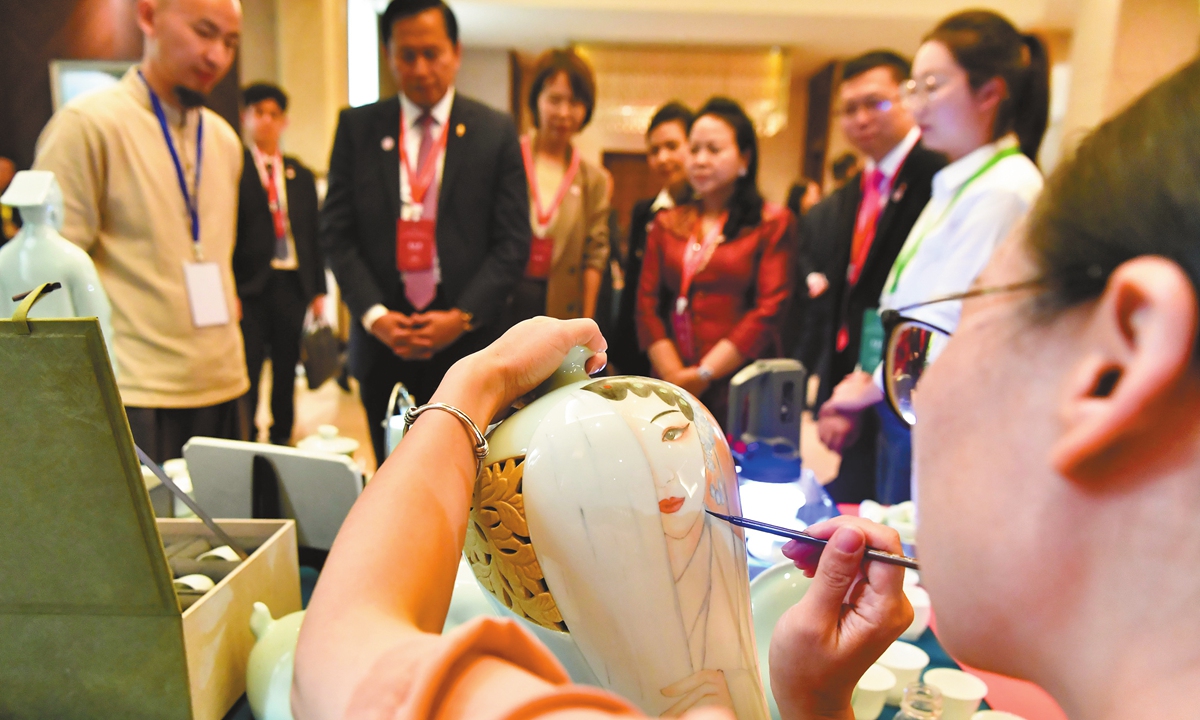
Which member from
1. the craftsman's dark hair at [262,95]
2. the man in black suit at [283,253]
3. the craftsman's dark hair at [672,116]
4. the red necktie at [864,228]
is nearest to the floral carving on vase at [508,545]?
the red necktie at [864,228]

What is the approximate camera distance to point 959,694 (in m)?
0.82

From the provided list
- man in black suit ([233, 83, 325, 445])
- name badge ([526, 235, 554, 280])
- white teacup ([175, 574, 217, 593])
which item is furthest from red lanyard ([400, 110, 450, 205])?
man in black suit ([233, 83, 325, 445])

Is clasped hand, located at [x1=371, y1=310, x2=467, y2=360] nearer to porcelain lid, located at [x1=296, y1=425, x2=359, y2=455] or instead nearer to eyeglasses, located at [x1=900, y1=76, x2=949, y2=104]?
porcelain lid, located at [x1=296, y1=425, x2=359, y2=455]

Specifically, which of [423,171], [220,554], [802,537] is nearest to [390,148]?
[423,171]

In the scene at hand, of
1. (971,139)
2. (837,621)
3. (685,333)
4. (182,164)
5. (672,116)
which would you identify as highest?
(672,116)

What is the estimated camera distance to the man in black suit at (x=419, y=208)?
190 centimetres

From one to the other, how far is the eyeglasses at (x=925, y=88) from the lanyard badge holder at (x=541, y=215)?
48.8 inches

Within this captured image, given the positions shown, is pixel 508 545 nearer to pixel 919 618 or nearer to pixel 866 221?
pixel 919 618

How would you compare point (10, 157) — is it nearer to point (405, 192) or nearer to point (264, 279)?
point (264, 279)

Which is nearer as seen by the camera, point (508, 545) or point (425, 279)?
point (508, 545)

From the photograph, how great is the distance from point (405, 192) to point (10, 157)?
2.04m

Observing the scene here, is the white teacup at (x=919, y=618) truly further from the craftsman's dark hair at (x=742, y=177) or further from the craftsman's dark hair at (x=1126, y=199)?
the craftsman's dark hair at (x=742, y=177)

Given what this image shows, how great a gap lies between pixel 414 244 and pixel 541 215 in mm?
887

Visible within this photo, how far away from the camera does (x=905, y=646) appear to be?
0.93 m
